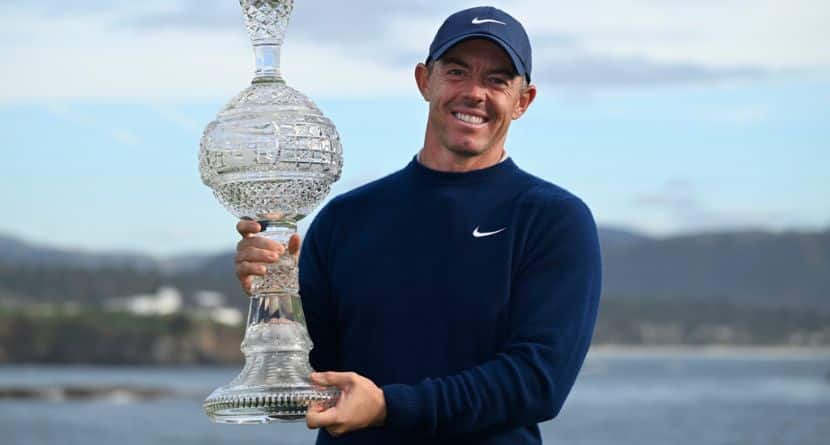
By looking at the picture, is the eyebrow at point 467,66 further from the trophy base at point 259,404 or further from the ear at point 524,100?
the trophy base at point 259,404

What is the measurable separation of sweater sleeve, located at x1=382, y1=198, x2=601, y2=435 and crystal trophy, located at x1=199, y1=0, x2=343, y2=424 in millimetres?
391

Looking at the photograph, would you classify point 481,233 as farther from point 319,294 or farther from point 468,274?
point 319,294

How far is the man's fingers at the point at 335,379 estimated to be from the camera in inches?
146

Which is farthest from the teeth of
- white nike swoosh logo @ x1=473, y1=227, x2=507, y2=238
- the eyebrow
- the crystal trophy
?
the crystal trophy

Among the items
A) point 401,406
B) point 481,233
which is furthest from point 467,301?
point 401,406

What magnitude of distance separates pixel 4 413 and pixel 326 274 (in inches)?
3402

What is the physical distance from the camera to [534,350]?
387 centimetres

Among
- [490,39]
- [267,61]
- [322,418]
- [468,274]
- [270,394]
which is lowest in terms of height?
[322,418]

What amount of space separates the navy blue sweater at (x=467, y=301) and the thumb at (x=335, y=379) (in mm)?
111

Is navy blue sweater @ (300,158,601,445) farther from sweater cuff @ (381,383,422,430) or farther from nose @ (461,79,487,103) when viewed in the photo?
nose @ (461,79,487,103)

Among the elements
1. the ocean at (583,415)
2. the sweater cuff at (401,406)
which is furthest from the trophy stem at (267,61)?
the ocean at (583,415)

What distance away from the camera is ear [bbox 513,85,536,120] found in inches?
162

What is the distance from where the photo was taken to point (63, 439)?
2739 inches

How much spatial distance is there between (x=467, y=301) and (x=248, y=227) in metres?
0.61
